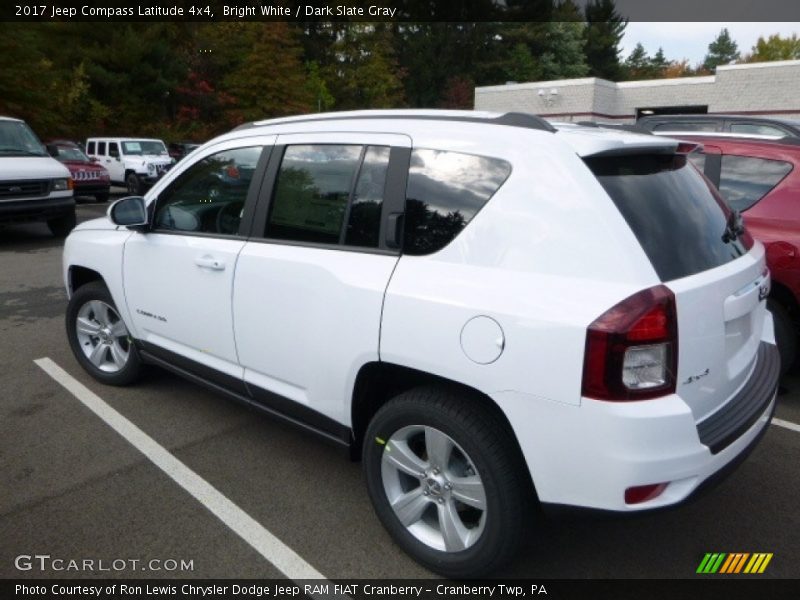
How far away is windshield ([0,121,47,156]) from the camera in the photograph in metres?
9.98

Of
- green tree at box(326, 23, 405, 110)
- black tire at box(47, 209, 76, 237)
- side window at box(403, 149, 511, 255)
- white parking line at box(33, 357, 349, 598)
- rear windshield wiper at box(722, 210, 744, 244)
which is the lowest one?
white parking line at box(33, 357, 349, 598)

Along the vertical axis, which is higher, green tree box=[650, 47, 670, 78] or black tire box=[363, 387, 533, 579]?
green tree box=[650, 47, 670, 78]

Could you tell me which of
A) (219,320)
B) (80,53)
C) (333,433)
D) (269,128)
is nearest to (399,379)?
(333,433)

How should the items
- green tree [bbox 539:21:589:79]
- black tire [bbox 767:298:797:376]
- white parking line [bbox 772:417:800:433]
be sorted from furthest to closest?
green tree [bbox 539:21:589:79]
black tire [bbox 767:298:797:376]
white parking line [bbox 772:417:800:433]

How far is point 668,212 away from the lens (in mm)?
2395

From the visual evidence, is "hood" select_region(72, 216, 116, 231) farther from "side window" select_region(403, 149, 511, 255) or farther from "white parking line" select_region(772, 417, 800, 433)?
"white parking line" select_region(772, 417, 800, 433)

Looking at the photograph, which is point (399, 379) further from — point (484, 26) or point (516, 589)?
point (484, 26)

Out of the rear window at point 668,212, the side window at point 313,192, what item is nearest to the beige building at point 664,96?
the rear window at point 668,212

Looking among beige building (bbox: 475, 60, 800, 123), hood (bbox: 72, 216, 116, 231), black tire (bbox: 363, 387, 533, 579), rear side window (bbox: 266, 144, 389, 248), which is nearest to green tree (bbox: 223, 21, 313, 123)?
beige building (bbox: 475, 60, 800, 123)

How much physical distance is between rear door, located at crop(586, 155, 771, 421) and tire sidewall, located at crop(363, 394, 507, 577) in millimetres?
749

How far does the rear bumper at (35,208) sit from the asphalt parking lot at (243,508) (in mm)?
6370

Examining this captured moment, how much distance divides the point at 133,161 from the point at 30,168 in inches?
437

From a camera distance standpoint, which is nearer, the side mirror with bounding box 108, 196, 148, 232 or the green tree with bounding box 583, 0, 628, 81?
the side mirror with bounding box 108, 196, 148, 232

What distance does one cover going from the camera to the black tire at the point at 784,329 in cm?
436
